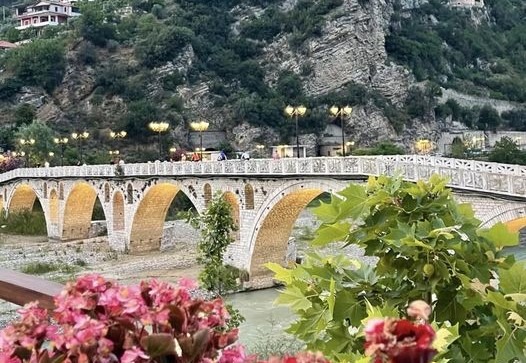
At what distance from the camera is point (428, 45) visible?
78.7 m

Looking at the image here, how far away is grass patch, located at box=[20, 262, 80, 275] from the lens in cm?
2502

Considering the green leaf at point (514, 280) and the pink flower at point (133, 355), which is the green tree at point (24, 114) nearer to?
the green leaf at point (514, 280)

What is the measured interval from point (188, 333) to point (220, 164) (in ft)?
73.1

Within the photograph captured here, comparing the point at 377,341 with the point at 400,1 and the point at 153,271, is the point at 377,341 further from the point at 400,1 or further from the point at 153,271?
the point at 400,1

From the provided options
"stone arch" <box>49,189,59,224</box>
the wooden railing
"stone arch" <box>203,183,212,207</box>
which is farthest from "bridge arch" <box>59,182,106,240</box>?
the wooden railing

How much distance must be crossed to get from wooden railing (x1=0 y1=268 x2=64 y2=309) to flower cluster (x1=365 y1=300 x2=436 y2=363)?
99 cm

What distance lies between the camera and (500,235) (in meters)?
2.29

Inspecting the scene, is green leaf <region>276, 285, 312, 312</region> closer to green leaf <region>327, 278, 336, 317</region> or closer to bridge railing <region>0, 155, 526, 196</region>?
green leaf <region>327, 278, 336, 317</region>

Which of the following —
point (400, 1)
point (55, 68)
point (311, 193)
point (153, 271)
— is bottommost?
point (153, 271)

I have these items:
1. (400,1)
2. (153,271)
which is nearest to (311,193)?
(153,271)

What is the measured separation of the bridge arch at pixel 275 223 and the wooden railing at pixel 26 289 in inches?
708

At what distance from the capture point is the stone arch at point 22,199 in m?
43.4

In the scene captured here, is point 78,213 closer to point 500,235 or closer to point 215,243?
point 215,243

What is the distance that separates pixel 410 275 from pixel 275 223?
65.9 feet
